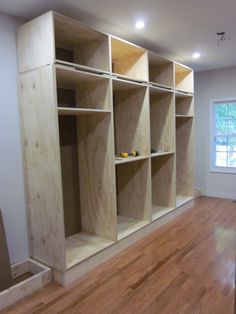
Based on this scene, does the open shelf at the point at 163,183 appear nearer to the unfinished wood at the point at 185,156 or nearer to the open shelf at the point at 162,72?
the unfinished wood at the point at 185,156

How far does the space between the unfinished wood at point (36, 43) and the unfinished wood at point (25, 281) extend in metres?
1.83

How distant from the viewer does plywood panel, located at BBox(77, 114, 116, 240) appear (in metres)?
2.81

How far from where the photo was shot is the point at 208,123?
516 cm

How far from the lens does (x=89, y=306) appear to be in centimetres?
208

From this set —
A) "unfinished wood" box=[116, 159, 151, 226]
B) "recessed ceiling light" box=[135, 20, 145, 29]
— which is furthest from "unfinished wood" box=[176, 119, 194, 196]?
"recessed ceiling light" box=[135, 20, 145, 29]

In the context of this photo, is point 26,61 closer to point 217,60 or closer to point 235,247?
point 235,247

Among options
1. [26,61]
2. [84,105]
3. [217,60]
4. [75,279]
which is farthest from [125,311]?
[217,60]

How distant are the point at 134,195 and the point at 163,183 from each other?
0.74m

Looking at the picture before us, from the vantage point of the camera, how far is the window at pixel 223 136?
5.00 metres

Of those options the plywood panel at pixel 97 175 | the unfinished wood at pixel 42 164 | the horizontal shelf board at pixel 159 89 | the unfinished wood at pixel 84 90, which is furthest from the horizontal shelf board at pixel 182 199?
the unfinished wood at pixel 42 164

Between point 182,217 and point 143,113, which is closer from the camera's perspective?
point 143,113

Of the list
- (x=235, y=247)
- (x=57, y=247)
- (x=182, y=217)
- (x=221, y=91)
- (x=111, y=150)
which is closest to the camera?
(x=57, y=247)

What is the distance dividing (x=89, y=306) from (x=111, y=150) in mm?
1432

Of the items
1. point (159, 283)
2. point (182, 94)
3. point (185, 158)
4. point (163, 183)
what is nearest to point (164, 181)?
point (163, 183)
